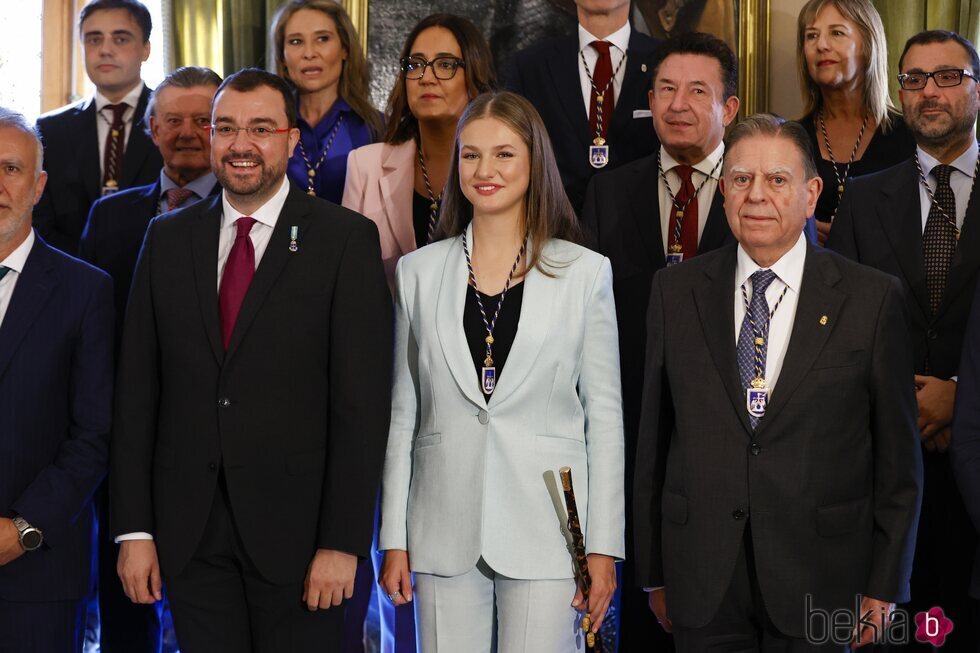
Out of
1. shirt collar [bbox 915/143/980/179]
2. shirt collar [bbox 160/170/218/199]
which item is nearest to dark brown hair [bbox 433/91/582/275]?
shirt collar [bbox 160/170/218/199]

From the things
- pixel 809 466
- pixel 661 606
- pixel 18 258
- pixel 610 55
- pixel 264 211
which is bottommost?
pixel 661 606

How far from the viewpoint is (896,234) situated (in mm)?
3846

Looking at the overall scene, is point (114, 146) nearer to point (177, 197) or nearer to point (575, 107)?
point (177, 197)

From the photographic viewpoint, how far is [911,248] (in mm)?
3818

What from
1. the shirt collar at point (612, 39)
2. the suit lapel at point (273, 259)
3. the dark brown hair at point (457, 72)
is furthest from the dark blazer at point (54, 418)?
the shirt collar at point (612, 39)

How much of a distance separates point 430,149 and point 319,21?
2.65 feet

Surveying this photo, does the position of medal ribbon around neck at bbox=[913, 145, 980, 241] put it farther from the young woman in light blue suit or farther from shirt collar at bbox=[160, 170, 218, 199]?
shirt collar at bbox=[160, 170, 218, 199]

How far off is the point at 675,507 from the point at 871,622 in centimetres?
55

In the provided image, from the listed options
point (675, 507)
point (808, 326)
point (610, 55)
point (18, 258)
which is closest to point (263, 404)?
point (18, 258)

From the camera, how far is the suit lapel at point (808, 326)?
298cm

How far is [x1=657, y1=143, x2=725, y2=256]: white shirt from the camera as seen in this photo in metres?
3.93

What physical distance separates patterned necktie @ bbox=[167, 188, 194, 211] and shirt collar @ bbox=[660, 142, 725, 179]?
166cm

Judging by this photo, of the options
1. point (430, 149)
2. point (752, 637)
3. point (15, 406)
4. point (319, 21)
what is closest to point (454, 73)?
point (430, 149)

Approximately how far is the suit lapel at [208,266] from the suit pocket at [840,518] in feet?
5.28
